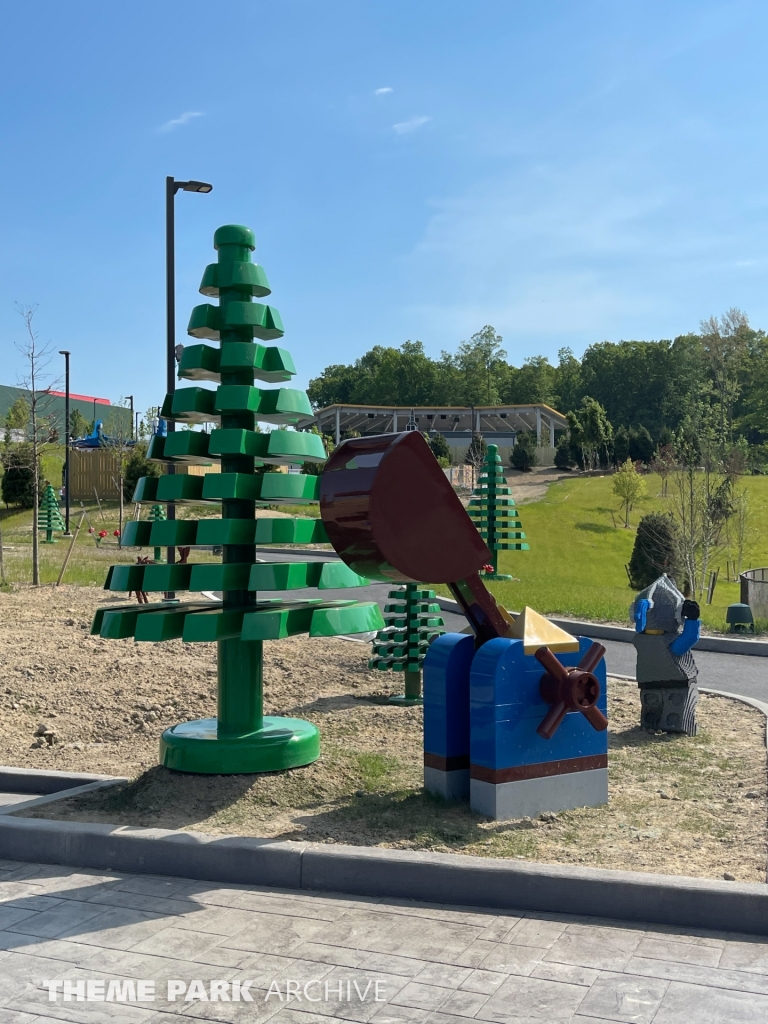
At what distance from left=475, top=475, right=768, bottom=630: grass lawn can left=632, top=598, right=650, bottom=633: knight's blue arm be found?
803 centimetres

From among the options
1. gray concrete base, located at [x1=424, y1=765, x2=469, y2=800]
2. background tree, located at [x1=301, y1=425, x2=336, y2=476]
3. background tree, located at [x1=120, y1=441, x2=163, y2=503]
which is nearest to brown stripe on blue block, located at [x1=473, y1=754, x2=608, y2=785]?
gray concrete base, located at [x1=424, y1=765, x2=469, y2=800]

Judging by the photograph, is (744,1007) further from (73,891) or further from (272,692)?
(272,692)

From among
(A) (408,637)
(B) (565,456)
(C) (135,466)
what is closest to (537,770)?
(A) (408,637)

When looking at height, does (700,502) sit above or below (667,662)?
above

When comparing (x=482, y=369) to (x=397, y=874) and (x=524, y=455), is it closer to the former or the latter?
(x=524, y=455)

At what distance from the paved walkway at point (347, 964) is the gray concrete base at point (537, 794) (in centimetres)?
109

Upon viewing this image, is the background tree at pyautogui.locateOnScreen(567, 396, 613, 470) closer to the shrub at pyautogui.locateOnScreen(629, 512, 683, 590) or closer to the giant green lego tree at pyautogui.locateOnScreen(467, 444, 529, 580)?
the shrub at pyautogui.locateOnScreen(629, 512, 683, 590)

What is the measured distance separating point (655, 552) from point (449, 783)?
2434cm

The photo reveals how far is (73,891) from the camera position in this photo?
15.0 ft

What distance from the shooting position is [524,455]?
75.9m

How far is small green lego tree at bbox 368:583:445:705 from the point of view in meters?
8.86

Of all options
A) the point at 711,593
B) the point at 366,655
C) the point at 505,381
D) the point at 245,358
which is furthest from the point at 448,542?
the point at 505,381

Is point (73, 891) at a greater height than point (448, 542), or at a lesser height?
lesser

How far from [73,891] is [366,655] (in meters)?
6.93
